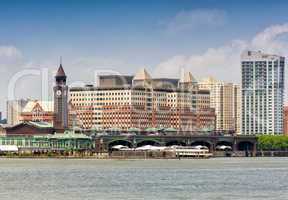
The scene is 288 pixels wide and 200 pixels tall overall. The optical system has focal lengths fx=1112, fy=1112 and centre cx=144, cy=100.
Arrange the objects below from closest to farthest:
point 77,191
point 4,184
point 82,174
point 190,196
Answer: point 190,196
point 77,191
point 4,184
point 82,174

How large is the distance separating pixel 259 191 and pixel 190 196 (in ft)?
32.0

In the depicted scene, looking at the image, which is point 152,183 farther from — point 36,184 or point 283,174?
point 283,174

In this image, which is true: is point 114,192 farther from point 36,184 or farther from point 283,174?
point 283,174

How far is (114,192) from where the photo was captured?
102438 mm

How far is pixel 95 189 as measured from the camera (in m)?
106

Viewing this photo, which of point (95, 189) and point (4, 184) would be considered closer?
point (95, 189)

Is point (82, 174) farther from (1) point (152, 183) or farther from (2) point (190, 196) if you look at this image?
(2) point (190, 196)

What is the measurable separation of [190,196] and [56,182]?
24697mm

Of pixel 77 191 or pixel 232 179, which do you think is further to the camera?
pixel 232 179

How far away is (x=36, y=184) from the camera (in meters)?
114

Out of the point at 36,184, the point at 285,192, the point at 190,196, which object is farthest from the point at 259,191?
the point at 36,184

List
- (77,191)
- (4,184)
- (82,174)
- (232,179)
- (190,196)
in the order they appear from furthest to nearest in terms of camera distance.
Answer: (82,174)
(232,179)
(4,184)
(77,191)
(190,196)

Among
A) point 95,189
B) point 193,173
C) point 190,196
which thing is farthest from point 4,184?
point 193,173

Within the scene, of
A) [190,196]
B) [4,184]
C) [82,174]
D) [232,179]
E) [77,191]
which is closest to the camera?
[190,196]
